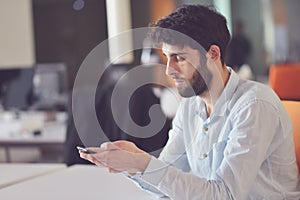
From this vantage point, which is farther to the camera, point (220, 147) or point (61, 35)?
point (61, 35)

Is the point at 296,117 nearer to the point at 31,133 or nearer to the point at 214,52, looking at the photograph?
the point at 214,52

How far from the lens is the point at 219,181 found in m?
1.17

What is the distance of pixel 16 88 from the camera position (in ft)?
11.6

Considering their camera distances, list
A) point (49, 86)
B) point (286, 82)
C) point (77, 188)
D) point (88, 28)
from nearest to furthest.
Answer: point (77, 188) → point (286, 82) → point (49, 86) → point (88, 28)

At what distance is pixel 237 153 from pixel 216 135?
165 mm

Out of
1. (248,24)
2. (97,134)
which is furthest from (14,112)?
(248,24)

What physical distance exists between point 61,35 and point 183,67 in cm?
534

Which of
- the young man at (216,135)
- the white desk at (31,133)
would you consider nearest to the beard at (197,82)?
the young man at (216,135)

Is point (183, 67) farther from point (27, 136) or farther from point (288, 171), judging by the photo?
point (27, 136)

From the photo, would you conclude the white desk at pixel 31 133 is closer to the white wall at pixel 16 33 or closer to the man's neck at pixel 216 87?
the man's neck at pixel 216 87

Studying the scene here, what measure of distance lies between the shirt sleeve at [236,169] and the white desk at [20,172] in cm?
73

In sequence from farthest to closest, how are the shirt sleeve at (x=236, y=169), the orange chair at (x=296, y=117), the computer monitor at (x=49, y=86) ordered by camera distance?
the computer monitor at (x=49, y=86)
the orange chair at (x=296, y=117)
the shirt sleeve at (x=236, y=169)

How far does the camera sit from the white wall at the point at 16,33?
5.32m

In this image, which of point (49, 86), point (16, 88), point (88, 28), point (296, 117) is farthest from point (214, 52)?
point (88, 28)
